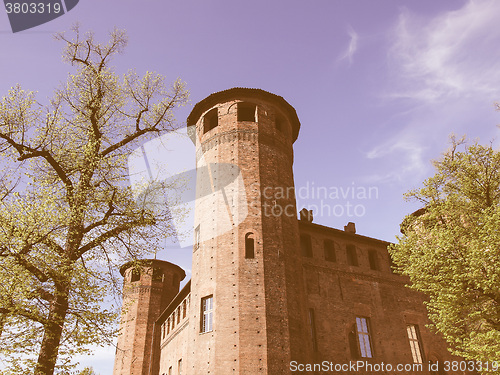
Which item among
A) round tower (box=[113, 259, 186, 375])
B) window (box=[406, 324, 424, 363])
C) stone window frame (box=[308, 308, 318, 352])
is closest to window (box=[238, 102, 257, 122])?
stone window frame (box=[308, 308, 318, 352])

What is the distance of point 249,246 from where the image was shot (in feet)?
48.3

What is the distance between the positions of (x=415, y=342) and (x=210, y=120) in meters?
14.8

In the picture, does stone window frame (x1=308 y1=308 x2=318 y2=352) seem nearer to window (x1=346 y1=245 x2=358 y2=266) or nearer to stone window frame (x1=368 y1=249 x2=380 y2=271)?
window (x1=346 y1=245 x2=358 y2=266)

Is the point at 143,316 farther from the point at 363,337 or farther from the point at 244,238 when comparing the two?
the point at 363,337

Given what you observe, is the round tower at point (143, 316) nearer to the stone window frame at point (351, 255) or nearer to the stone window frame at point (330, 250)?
the stone window frame at point (330, 250)

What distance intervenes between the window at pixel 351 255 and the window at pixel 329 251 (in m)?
0.95

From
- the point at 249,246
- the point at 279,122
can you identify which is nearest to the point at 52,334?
the point at 249,246

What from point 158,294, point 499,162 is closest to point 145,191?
point 499,162

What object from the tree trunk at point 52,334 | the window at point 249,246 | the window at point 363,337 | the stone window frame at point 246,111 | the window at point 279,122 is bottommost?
the tree trunk at point 52,334

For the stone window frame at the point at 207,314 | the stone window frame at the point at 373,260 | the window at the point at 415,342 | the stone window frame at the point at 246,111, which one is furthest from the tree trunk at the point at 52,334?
the window at the point at 415,342

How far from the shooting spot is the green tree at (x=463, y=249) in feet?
40.6

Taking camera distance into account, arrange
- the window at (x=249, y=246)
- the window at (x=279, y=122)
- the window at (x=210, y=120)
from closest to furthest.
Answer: the window at (x=249, y=246), the window at (x=210, y=120), the window at (x=279, y=122)

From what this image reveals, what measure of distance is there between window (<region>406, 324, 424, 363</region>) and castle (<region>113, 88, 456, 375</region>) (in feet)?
0.16

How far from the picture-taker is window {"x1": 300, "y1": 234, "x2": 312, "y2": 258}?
57.6 feet
